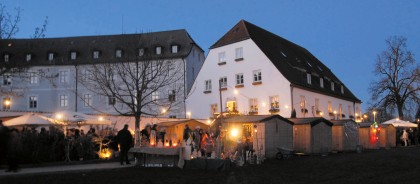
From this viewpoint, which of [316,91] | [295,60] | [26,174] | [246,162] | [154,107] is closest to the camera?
[26,174]

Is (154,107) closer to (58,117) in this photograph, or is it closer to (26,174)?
(58,117)

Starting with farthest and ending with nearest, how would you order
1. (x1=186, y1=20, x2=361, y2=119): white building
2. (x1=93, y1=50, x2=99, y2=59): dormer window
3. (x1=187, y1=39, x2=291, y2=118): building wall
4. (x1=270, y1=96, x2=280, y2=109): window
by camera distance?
1. (x1=93, y1=50, x2=99, y2=59): dormer window
2. (x1=186, y1=20, x2=361, y2=119): white building
3. (x1=187, y1=39, x2=291, y2=118): building wall
4. (x1=270, y1=96, x2=280, y2=109): window

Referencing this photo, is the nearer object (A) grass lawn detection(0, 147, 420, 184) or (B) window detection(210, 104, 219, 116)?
(A) grass lawn detection(0, 147, 420, 184)

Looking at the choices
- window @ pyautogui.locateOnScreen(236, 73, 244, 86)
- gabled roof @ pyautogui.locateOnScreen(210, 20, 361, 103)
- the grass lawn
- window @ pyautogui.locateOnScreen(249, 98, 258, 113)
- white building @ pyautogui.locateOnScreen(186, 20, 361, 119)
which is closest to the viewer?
the grass lawn

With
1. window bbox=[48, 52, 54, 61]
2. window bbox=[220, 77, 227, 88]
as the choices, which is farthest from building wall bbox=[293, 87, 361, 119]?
window bbox=[48, 52, 54, 61]

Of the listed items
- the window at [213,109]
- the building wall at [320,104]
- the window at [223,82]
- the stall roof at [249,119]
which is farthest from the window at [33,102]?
the stall roof at [249,119]

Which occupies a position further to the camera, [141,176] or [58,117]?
[58,117]

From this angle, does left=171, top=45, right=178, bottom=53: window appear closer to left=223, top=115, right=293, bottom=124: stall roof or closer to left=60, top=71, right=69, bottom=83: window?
left=60, top=71, right=69, bottom=83: window

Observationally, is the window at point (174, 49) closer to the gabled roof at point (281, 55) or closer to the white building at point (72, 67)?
the white building at point (72, 67)

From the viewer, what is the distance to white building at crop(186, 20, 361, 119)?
38938 millimetres

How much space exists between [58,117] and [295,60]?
27562 millimetres

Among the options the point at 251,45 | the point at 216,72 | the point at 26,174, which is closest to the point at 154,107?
the point at 216,72

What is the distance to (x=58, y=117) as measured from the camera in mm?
24141

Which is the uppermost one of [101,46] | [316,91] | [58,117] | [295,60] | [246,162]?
[101,46]
